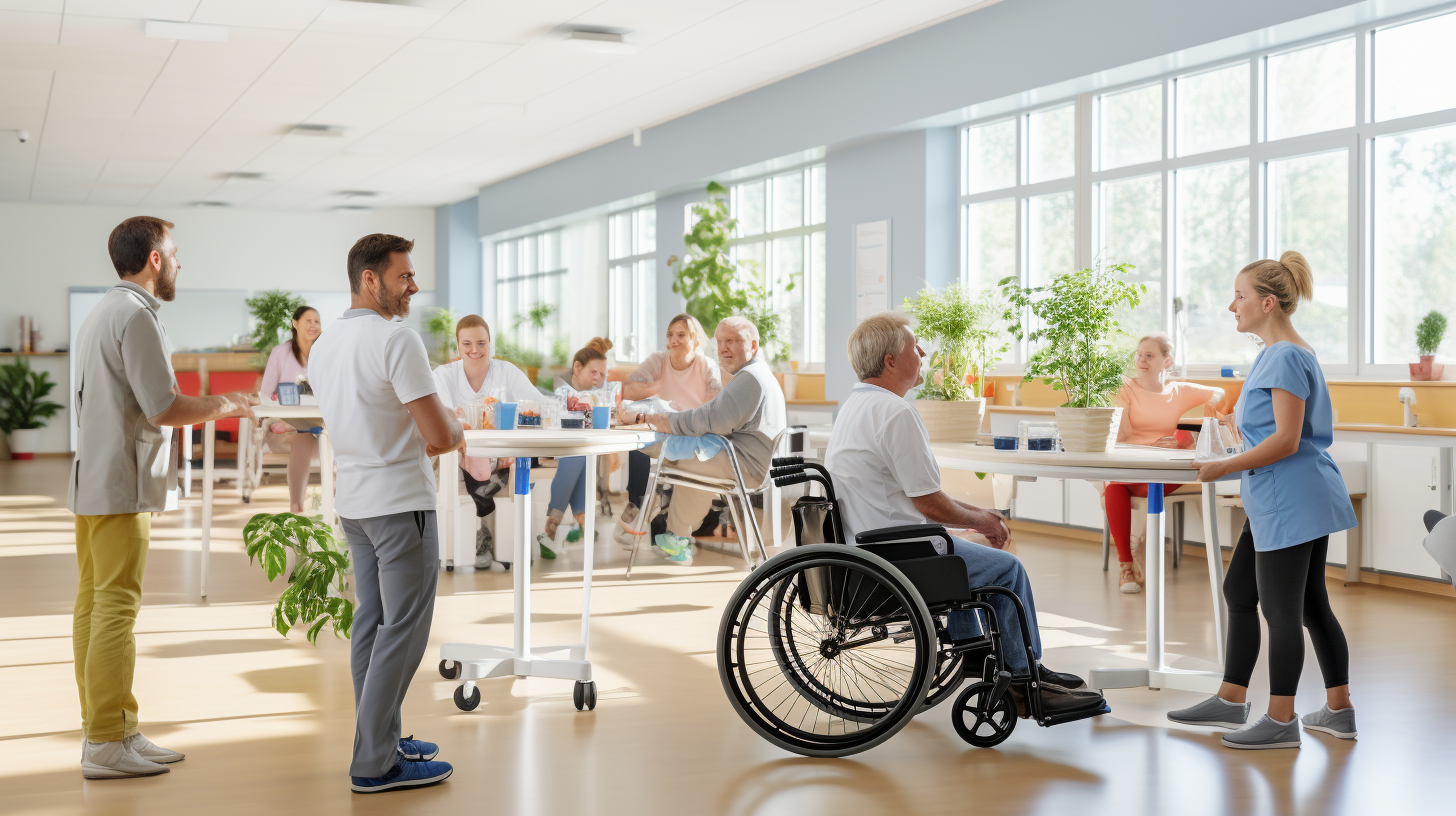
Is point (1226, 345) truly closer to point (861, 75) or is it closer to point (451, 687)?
point (861, 75)

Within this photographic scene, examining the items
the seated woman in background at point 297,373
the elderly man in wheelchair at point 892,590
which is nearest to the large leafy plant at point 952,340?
the elderly man in wheelchair at point 892,590

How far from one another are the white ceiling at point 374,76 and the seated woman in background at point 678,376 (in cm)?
192

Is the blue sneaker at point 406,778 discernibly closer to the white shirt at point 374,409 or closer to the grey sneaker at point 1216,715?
the white shirt at point 374,409

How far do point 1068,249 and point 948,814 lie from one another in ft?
19.3

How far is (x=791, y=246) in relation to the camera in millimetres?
10664

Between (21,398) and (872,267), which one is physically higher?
(872,267)

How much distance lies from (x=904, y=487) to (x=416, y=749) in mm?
1410

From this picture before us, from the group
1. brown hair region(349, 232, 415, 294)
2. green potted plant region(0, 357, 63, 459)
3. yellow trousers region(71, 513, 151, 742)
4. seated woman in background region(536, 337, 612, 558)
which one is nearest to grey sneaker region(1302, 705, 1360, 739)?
brown hair region(349, 232, 415, 294)

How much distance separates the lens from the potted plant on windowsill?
425cm

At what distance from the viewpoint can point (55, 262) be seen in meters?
15.5

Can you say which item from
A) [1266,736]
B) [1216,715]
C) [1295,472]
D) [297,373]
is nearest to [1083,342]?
[1295,472]

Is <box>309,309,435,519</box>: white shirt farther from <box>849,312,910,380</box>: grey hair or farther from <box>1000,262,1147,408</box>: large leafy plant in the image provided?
<box>1000,262,1147,408</box>: large leafy plant

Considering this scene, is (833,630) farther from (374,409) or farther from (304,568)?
(304,568)

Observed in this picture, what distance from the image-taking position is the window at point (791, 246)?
10.3 m
